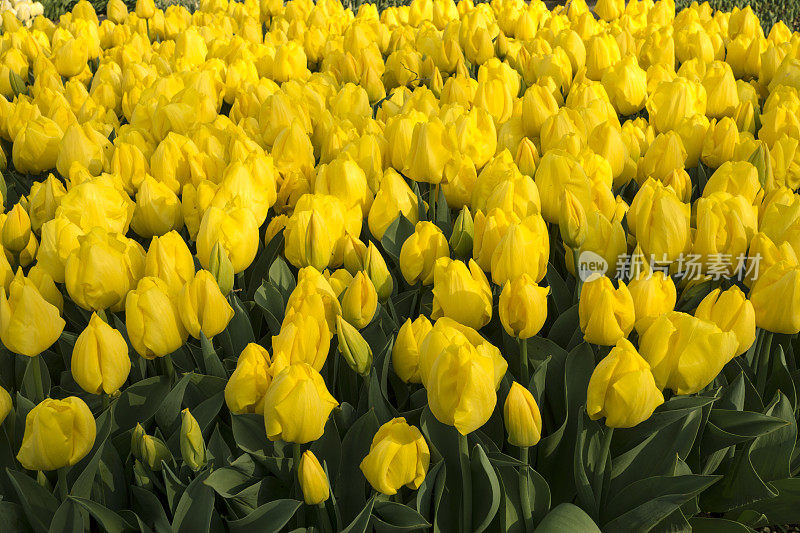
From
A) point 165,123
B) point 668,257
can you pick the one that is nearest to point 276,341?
point 668,257

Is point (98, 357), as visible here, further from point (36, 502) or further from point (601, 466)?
Answer: point (601, 466)

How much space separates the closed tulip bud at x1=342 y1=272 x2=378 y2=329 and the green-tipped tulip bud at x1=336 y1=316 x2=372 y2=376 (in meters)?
0.06

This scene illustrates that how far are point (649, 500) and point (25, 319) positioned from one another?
1091mm

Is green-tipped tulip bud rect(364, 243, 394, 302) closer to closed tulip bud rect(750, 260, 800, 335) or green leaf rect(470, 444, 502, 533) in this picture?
green leaf rect(470, 444, 502, 533)

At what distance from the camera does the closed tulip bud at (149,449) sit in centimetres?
131

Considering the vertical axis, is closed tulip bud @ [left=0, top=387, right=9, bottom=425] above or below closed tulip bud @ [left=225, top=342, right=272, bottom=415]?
below

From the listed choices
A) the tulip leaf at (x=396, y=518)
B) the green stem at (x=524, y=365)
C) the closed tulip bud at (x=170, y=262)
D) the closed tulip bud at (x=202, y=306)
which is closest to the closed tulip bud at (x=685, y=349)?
the green stem at (x=524, y=365)

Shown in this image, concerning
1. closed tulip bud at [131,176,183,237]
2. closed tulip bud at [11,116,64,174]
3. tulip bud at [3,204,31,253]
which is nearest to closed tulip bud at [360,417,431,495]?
closed tulip bud at [131,176,183,237]

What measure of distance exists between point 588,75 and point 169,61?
1748 millimetres

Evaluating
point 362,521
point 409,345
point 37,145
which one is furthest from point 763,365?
point 37,145

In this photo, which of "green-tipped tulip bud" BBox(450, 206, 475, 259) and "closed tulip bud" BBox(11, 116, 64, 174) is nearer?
"green-tipped tulip bud" BBox(450, 206, 475, 259)

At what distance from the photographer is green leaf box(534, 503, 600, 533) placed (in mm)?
1268

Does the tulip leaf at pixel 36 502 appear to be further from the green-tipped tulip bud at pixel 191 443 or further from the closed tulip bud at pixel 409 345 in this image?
the closed tulip bud at pixel 409 345

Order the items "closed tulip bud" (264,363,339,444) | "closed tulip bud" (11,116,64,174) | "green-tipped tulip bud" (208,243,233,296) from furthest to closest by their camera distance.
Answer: "closed tulip bud" (11,116,64,174)
"green-tipped tulip bud" (208,243,233,296)
"closed tulip bud" (264,363,339,444)
